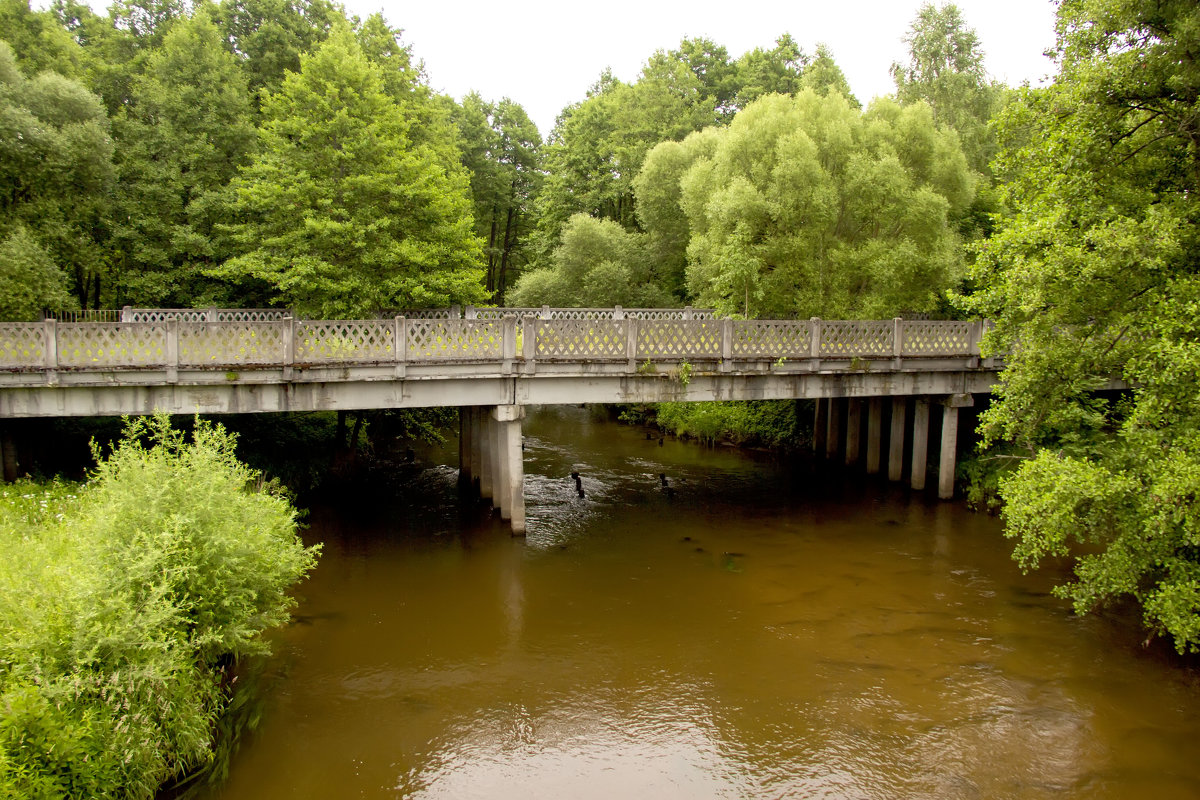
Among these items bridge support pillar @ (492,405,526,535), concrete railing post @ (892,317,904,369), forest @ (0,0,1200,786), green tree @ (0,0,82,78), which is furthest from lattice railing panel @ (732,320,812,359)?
green tree @ (0,0,82,78)

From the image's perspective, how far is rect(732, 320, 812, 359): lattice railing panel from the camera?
1786cm

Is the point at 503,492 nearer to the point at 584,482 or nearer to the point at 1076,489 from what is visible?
the point at 584,482

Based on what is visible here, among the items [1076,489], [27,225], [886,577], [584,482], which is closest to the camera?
[1076,489]

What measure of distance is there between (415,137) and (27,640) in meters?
23.9

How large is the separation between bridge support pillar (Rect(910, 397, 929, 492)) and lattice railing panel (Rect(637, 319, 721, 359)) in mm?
7945

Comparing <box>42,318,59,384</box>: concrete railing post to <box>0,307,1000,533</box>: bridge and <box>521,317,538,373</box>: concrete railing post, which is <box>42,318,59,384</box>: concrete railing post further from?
<box>521,317,538,373</box>: concrete railing post

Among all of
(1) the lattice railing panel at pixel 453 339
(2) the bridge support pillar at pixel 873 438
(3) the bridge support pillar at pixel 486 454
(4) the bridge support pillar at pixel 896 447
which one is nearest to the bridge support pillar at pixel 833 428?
(2) the bridge support pillar at pixel 873 438

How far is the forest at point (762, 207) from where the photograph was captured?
33.7 feet

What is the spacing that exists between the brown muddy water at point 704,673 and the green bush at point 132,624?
1.34 metres

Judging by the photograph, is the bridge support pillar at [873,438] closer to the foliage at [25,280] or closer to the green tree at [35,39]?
the foliage at [25,280]

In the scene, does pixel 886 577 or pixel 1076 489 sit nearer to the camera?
pixel 1076 489

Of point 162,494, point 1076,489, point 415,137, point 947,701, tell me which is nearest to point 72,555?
point 162,494

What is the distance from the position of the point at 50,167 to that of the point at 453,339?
1432cm

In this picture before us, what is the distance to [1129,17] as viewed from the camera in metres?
10.3
